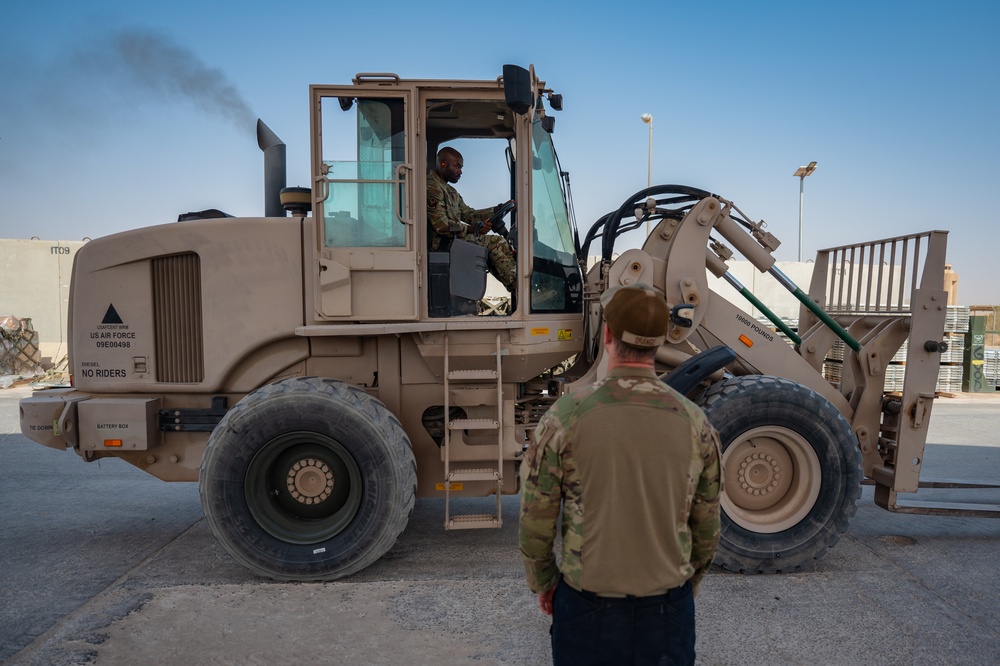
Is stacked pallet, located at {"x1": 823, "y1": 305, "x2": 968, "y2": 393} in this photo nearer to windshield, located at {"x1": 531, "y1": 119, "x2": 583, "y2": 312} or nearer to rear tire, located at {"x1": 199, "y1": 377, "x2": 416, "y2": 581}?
windshield, located at {"x1": 531, "y1": 119, "x2": 583, "y2": 312}

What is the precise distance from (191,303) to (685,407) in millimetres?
3787

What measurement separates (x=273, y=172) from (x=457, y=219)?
167 centimetres

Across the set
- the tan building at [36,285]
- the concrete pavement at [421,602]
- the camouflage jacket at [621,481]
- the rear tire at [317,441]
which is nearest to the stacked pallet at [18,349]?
the tan building at [36,285]

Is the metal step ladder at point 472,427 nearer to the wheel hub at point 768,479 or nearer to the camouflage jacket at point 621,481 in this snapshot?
the wheel hub at point 768,479

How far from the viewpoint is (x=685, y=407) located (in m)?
1.92

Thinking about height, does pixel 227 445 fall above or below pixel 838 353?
below

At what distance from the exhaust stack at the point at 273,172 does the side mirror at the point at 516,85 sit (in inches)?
88.3

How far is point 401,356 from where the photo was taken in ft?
15.1

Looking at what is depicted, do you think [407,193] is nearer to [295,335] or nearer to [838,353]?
[295,335]

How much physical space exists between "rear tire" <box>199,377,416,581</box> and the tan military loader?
0.01m

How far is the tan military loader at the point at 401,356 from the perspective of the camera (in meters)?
4.12

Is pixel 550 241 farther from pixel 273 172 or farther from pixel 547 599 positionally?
pixel 547 599

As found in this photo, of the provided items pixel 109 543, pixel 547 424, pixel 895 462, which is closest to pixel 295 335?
pixel 109 543

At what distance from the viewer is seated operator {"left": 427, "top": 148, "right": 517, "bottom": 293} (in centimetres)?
442
